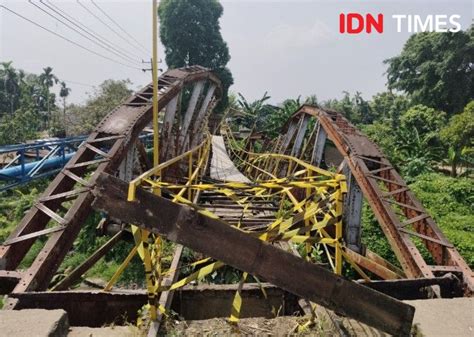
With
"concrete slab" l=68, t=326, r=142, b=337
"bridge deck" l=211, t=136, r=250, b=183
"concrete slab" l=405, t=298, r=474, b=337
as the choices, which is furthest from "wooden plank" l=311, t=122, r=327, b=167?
"concrete slab" l=68, t=326, r=142, b=337

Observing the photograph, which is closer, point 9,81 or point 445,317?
point 445,317

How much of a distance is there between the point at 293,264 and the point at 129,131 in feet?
13.1

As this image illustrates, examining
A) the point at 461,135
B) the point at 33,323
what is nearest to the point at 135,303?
the point at 33,323

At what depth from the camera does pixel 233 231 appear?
7.08 ft

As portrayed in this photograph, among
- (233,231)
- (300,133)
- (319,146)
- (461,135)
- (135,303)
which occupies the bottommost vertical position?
(135,303)

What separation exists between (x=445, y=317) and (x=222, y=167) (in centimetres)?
1320

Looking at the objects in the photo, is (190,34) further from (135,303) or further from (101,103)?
(135,303)

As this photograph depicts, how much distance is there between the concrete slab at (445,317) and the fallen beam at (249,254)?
585 mm

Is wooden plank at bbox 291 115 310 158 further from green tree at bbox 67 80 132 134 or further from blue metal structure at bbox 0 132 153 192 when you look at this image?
green tree at bbox 67 80 132 134

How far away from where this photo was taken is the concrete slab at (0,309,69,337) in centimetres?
259

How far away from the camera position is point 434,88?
30.8 metres

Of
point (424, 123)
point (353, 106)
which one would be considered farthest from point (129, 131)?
point (353, 106)

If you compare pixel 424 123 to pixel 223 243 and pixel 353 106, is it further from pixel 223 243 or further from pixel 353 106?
pixel 223 243

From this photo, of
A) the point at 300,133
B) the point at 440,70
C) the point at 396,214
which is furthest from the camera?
the point at 440,70
